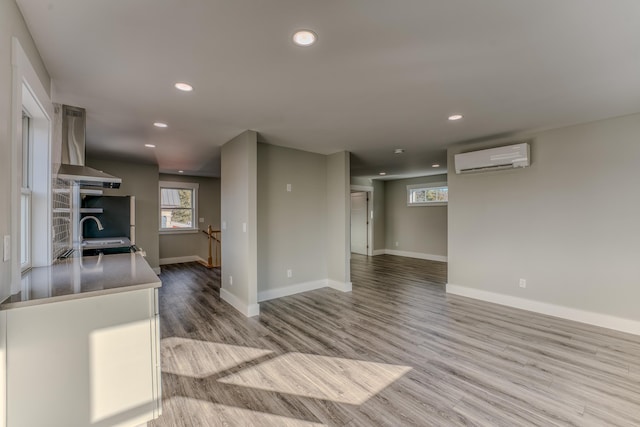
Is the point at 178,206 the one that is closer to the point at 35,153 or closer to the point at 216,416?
the point at 35,153

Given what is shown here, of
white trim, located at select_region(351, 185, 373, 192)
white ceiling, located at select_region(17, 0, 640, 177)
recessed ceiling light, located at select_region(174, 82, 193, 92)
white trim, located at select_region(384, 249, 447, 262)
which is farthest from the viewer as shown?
white trim, located at select_region(351, 185, 373, 192)

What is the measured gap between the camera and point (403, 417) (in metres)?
1.83

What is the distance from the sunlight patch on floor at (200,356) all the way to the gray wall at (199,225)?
4.98 m

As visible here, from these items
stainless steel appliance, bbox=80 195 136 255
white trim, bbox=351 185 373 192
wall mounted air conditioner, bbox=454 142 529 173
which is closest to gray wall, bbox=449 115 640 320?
wall mounted air conditioner, bbox=454 142 529 173

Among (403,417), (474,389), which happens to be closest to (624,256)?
(474,389)

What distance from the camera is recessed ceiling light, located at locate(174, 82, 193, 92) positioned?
2336 millimetres

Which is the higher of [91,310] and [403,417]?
[91,310]

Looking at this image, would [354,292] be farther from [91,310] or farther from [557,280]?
[91,310]

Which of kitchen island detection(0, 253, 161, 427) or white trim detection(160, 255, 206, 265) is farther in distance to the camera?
white trim detection(160, 255, 206, 265)

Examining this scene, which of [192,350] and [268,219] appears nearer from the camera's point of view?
[192,350]

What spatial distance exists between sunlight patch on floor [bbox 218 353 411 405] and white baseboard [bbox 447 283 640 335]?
2.45 meters

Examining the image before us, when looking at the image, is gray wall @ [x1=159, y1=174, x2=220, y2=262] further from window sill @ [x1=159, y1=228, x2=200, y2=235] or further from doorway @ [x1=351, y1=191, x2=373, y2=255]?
doorway @ [x1=351, y1=191, x2=373, y2=255]

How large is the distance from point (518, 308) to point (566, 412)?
2234mm

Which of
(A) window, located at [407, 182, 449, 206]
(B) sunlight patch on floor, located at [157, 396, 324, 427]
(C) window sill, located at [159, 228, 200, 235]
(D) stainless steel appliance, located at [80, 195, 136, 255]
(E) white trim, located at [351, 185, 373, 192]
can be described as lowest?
(B) sunlight patch on floor, located at [157, 396, 324, 427]
